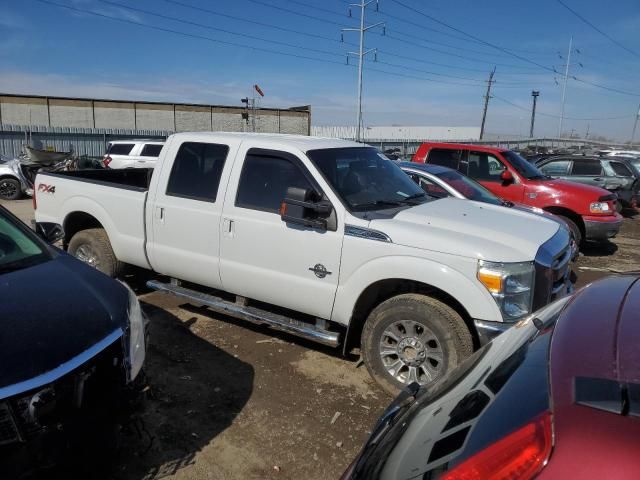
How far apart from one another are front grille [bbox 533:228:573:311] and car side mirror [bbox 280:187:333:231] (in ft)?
5.47

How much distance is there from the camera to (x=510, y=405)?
4.38ft

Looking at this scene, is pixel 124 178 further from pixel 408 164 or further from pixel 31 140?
pixel 31 140

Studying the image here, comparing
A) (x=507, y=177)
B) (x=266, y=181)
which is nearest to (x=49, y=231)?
(x=266, y=181)

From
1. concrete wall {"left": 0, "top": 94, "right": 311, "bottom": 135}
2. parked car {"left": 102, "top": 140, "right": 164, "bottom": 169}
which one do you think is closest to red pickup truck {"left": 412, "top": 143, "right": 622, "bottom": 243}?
parked car {"left": 102, "top": 140, "right": 164, "bottom": 169}

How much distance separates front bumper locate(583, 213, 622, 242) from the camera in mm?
9289

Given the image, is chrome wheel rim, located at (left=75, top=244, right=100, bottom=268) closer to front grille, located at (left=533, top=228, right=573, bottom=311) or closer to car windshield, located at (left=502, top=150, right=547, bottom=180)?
front grille, located at (left=533, top=228, right=573, bottom=311)

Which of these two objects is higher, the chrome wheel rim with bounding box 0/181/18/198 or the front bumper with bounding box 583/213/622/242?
the front bumper with bounding box 583/213/622/242

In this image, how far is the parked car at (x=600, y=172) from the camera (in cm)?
1378

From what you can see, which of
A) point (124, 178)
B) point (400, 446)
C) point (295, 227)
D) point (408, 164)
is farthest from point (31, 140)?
point (400, 446)

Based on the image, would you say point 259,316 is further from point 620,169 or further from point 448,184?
point 620,169

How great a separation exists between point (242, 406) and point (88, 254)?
3.16 meters

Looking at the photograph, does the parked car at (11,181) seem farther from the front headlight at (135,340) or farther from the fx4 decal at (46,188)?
the front headlight at (135,340)

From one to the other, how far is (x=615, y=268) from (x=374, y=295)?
→ 6822 millimetres

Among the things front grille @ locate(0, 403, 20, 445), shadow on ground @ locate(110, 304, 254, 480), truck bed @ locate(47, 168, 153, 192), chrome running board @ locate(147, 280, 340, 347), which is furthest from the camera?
truck bed @ locate(47, 168, 153, 192)
